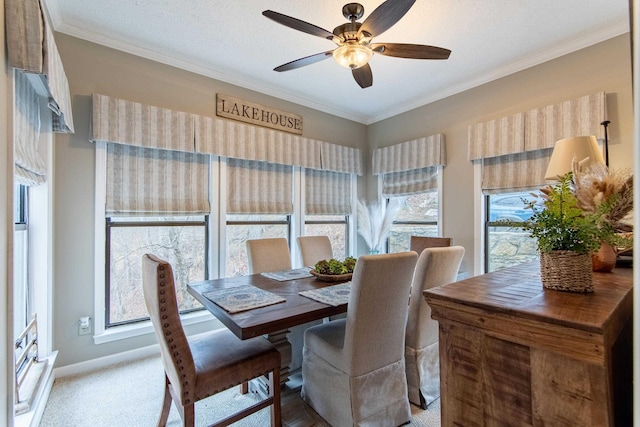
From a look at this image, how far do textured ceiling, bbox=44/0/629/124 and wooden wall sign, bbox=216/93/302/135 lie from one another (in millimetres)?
220

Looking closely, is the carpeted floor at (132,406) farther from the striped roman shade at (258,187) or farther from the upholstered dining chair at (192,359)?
the striped roman shade at (258,187)

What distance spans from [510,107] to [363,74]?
1765 mm

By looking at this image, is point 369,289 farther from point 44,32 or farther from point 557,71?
point 557,71

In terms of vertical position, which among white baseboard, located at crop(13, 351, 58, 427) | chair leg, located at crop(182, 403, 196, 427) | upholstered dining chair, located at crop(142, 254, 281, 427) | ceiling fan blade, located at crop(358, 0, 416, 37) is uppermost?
ceiling fan blade, located at crop(358, 0, 416, 37)

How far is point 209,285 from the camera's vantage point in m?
2.20

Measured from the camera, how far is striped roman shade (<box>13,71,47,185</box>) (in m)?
1.64

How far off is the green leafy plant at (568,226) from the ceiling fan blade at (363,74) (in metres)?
1.72

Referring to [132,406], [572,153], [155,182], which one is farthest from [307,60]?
[132,406]

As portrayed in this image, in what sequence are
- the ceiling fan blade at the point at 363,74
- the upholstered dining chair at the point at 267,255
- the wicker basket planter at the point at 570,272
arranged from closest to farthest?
the wicker basket planter at the point at 570,272
the ceiling fan blade at the point at 363,74
the upholstered dining chair at the point at 267,255

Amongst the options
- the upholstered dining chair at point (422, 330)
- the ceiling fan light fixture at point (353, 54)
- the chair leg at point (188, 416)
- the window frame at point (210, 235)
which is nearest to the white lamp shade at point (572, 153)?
the upholstered dining chair at point (422, 330)

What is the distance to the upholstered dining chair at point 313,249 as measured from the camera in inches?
123

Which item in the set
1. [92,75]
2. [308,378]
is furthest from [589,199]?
A: [92,75]

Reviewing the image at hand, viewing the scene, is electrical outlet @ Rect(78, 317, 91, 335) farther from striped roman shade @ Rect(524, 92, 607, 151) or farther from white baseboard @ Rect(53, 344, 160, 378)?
striped roman shade @ Rect(524, 92, 607, 151)

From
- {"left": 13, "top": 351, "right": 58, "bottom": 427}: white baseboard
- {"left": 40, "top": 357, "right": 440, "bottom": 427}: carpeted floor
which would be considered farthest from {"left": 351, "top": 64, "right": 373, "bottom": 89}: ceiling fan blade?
{"left": 13, "top": 351, "right": 58, "bottom": 427}: white baseboard
